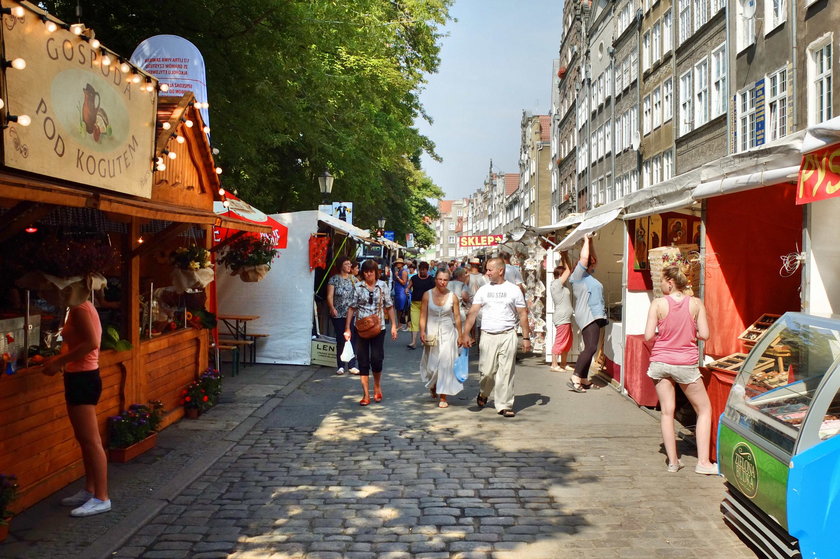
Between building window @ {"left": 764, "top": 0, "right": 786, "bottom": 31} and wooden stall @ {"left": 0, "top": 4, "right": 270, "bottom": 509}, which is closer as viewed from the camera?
wooden stall @ {"left": 0, "top": 4, "right": 270, "bottom": 509}

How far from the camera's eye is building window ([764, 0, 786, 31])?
19.0 meters

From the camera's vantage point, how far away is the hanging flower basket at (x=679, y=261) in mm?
7914

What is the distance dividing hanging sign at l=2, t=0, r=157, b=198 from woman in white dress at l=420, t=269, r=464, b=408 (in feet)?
13.4

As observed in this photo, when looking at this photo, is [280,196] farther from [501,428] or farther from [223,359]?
[501,428]

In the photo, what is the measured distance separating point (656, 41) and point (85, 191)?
27.6 metres

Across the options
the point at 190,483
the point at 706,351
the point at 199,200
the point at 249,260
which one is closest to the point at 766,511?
the point at 706,351

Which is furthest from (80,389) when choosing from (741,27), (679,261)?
(741,27)

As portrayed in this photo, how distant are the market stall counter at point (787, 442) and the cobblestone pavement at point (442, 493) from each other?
0.56 meters

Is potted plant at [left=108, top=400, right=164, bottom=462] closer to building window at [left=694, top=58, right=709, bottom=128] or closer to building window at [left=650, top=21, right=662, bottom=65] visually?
building window at [left=694, top=58, right=709, bottom=128]

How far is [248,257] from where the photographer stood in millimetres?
10742

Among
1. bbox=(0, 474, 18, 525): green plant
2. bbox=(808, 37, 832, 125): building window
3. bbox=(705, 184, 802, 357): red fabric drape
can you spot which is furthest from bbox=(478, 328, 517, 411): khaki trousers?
bbox=(808, 37, 832, 125): building window

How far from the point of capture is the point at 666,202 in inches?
328

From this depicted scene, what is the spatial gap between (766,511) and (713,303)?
3.60m

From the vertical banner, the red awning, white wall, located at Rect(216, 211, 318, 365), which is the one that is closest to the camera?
the vertical banner
